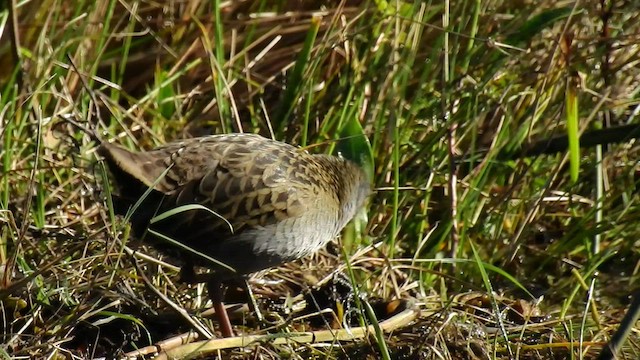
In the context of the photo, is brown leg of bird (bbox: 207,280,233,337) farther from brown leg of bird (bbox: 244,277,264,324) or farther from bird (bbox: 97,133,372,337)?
brown leg of bird (bbox: 244,277,264,324)

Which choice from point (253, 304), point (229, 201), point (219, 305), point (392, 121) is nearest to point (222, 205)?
point (229, 201)

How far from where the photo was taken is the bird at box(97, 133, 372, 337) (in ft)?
11.5

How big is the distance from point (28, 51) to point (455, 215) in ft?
6.33

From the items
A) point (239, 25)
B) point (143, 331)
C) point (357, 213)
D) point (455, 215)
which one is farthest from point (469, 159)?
point (143, 331)

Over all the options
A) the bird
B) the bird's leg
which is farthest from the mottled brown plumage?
the bird's leg

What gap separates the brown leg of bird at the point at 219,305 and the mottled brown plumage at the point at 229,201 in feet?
0.14

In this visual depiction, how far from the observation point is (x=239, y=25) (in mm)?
5055

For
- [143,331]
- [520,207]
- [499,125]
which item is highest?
[499,125]

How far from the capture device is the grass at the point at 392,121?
4066 millimetres

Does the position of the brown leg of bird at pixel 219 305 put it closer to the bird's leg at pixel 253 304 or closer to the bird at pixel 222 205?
the bird at pixel 222 205

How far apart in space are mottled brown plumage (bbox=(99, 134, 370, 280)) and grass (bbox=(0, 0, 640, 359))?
0.31 meters

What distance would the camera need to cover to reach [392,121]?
4.49 metres

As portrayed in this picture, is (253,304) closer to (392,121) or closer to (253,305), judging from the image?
(253,305)

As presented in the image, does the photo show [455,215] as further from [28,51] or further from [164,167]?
[28,51]
